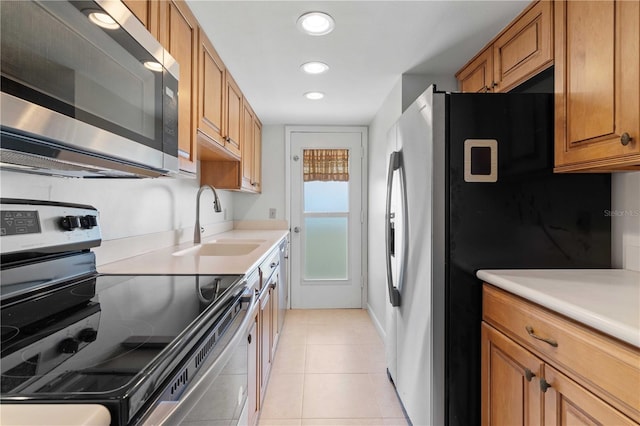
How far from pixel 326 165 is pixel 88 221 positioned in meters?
2.88

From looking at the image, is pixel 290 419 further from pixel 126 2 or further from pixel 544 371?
pixel 126 2

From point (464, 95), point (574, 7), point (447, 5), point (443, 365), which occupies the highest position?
point (447, 5)

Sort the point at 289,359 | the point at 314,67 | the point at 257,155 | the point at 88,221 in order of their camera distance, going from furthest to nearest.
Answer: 1. the point at 257,155
2. the point at 289,359
3. the point at 314,67
4. the point at 88,221

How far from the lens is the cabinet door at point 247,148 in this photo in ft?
9.18

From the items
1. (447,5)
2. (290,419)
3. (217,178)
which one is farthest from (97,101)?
(217,178)

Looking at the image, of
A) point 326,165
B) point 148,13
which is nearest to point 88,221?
point 148,13

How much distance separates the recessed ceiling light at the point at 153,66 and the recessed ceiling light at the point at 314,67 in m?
1.31

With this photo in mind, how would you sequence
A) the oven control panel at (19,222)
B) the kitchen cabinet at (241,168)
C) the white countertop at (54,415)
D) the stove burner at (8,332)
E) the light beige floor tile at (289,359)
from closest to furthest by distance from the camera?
the white countertop at (54,415), the stove burner at (8,332), the oven control panel at (19,222), the light beige floor tile at (289,359), the kitchen cabinet at (241,168)

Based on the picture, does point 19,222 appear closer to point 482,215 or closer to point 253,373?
point 253,373

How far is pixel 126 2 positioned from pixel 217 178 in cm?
176

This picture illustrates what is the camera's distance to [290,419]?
185cm

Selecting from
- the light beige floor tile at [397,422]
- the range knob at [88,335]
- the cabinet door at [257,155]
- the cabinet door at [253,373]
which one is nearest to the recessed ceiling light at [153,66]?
the range knob at [88,335]

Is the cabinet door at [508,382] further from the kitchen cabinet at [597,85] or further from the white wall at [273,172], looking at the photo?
the white wall at [273,172]

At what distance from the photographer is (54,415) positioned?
396 mm
